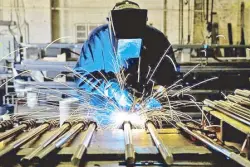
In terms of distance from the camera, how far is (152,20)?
35.8 ft

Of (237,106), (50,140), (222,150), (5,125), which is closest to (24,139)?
(50,140)

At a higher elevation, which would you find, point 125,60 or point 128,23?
point 128,23

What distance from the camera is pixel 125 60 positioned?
3.54 meters

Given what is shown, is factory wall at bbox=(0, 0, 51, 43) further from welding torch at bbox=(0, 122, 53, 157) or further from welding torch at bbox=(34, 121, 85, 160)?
welding torch at bbox=(34, 121, 85, 160)

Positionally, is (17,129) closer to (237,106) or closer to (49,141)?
(49,141)

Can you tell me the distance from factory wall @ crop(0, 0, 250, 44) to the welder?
23.0ft

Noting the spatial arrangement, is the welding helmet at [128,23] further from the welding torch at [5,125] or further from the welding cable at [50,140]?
the welding torch at [5,125]

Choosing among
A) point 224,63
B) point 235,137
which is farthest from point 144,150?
point 224,63

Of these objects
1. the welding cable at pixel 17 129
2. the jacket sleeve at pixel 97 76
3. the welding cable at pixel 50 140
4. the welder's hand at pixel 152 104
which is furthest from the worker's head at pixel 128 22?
the welding cable at pixel 17 129

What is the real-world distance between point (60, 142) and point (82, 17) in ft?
30.5

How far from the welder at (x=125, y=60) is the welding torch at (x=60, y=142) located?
0.66 metres

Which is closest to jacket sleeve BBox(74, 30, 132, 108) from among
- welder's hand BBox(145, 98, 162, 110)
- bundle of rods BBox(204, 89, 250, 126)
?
welder's hand BBox(145, 98, 162, 110)

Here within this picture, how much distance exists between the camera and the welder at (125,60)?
3.06 metres

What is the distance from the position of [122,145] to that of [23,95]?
540cm
